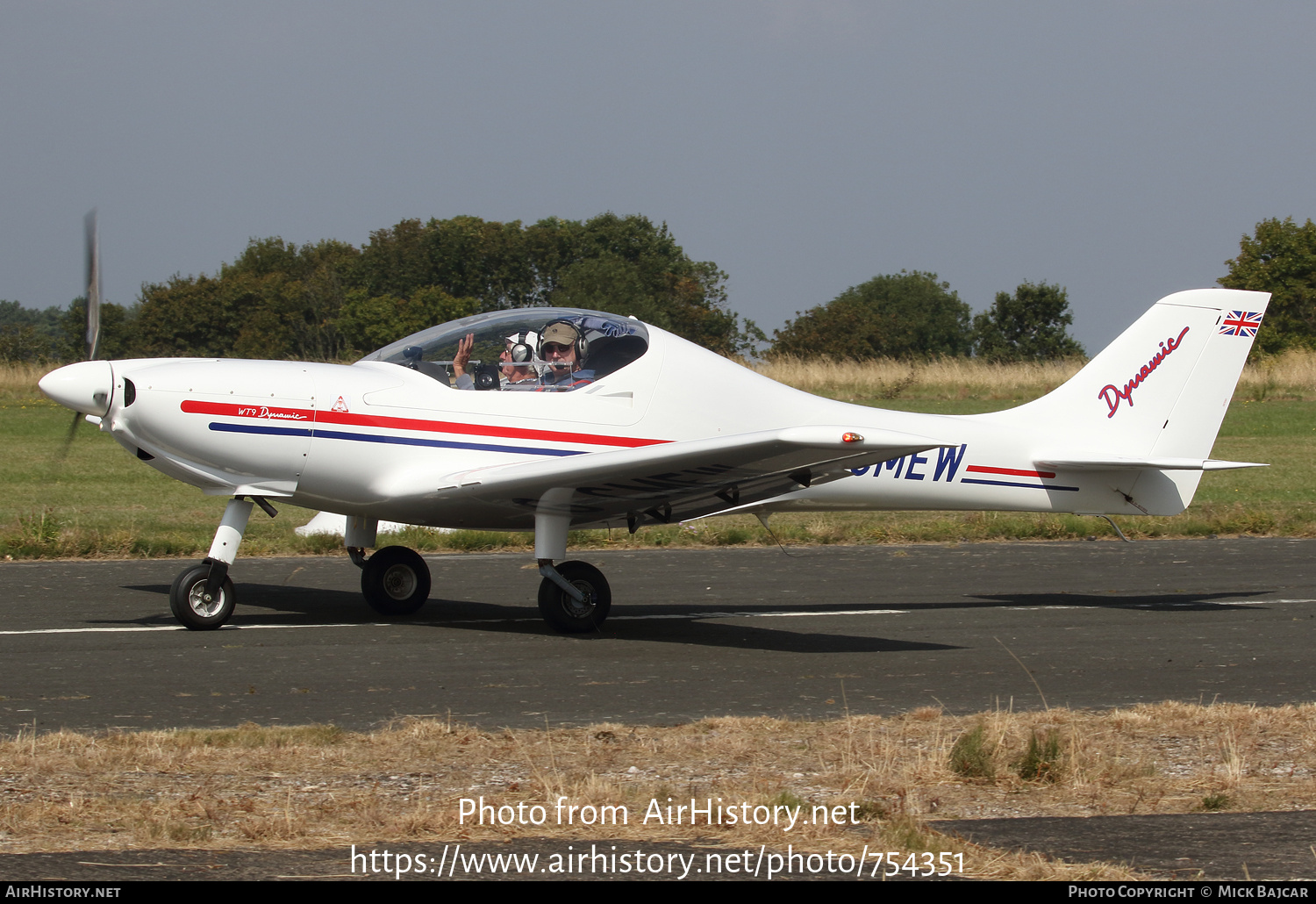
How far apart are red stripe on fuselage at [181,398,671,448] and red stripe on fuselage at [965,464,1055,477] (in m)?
2.48

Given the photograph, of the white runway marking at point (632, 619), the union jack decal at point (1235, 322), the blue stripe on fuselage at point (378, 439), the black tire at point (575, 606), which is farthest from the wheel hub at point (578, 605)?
the union jack decal at point (1235, 322)

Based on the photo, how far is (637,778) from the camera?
5.04 meters

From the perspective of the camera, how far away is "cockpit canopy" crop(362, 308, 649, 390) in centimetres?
895

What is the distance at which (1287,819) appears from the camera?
14.8 ft

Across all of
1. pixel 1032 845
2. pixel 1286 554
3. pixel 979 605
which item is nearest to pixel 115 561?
pixel 979 605

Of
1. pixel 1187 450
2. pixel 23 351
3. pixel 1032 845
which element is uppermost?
pixel 23 351

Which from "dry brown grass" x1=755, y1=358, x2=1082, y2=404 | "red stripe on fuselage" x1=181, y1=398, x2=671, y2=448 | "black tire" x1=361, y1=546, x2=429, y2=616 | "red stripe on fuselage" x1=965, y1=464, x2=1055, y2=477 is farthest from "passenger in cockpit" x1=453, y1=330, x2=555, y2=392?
"dry brown grass" x1=755, y1=358, x2=1082, y2=404

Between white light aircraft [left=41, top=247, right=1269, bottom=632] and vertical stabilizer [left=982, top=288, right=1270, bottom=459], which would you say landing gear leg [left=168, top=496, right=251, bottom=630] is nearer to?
white light aircraft [left=41, top=247, right=1269, bottom=632]

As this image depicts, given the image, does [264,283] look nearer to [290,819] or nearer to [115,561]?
[115,561]

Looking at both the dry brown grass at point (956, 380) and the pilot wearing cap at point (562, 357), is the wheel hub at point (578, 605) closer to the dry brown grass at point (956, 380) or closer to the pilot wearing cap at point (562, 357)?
the pilot wearing cap at point (562, 357)

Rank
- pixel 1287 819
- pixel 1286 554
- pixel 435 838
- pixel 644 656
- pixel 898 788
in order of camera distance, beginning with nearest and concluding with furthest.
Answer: pixel 435 838
pixel 1287 819
pixel 898 788
pixel 644 656
pixel 1286 554

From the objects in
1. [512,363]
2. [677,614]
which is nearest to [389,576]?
[512,363]

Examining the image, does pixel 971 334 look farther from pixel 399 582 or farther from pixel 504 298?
pixel 399 582

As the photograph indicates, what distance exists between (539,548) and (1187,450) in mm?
5367
